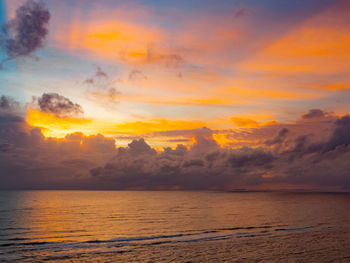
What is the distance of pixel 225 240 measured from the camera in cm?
5478

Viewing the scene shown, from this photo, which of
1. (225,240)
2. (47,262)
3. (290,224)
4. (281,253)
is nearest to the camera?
(47,262)

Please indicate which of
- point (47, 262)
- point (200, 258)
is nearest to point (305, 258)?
point (200, 258)

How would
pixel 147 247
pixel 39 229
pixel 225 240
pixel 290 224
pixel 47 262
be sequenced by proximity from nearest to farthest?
pixel 47 262 < pixel 147 247 < pixel 225 240 < pixel 39 229 < pixel 290 224

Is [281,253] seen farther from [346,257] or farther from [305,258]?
[346,257]

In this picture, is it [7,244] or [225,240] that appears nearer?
[7,244]

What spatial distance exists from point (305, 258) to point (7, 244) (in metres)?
46.3

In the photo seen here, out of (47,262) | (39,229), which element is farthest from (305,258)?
(39,229)

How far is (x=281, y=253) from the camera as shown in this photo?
43.9 meters

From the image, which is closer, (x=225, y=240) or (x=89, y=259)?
(x=89, y=259)

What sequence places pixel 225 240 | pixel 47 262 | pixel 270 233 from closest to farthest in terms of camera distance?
1. pixel 47 262
2. pixel 225 240
3. pixel 270 233

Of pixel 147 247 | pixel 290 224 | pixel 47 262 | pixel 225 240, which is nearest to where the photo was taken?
pixel 47 262

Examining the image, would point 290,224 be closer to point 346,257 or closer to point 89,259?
point 346,257

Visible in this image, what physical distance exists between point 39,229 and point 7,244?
17.8m

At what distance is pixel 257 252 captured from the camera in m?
44.5
